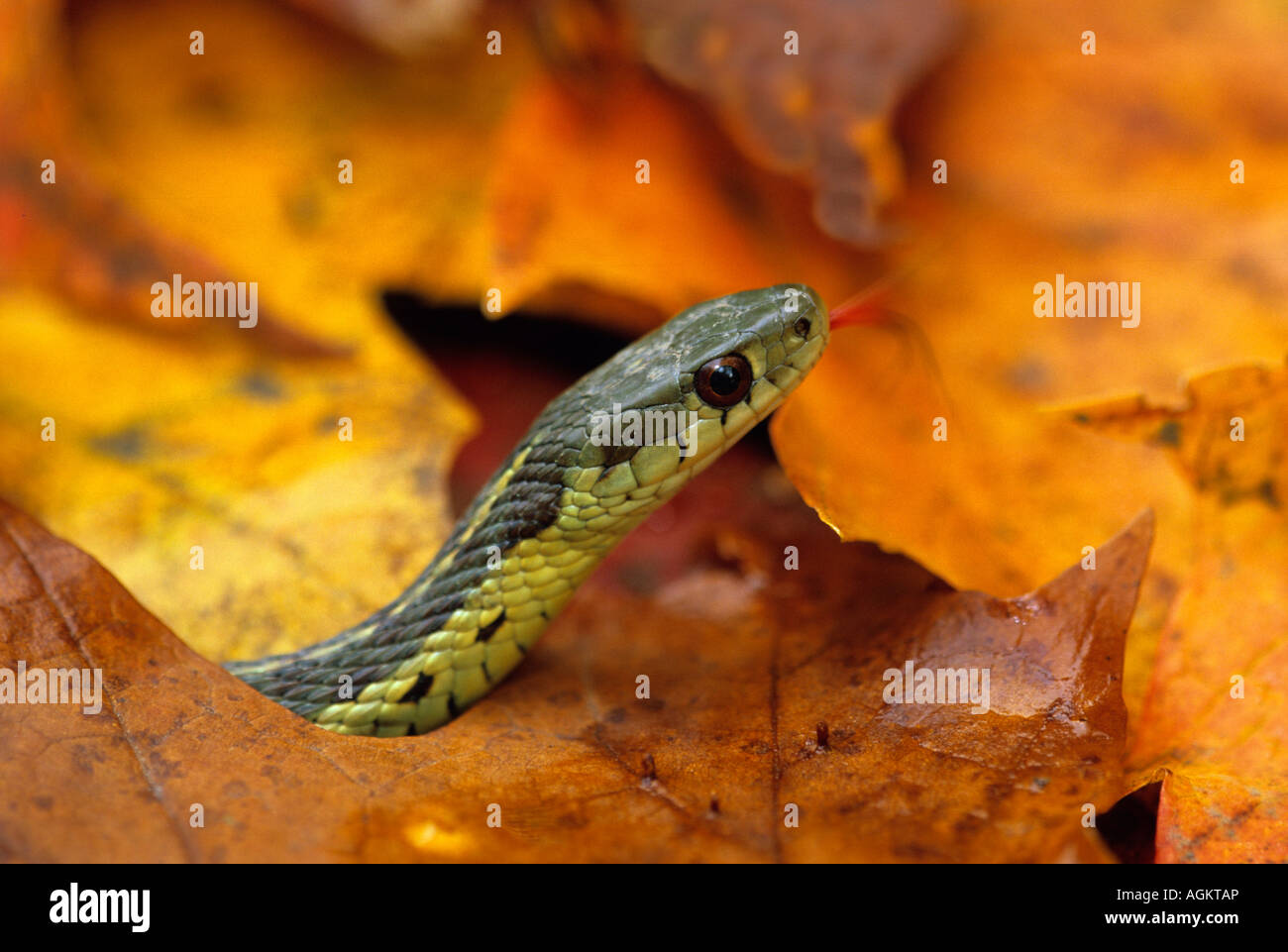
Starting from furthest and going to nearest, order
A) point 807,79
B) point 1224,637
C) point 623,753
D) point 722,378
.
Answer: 1. point 807,79
2. point 722,378
3. point 1224,637
4. point 623,753

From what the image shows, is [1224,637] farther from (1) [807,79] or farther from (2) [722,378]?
(1) [807,79]

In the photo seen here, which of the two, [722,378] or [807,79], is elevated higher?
[807,79]

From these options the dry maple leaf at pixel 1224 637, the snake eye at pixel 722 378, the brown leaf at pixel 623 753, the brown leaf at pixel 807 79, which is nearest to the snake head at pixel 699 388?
the snake eye at pixel 722 378

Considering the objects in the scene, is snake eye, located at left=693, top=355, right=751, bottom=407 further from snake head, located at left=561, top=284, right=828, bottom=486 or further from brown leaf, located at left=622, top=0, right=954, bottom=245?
brown leaf, located at left=622, top=0, right=954, bottom=245

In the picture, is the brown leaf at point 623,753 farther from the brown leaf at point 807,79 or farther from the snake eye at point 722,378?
the brown leaf at point 807,79

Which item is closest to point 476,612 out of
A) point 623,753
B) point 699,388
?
point 623,753

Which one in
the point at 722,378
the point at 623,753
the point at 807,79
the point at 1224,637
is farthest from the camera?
the point at 807,79

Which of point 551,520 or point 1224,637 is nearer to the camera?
point 1224,637

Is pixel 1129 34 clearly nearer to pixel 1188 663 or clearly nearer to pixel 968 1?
pixel 968 1
